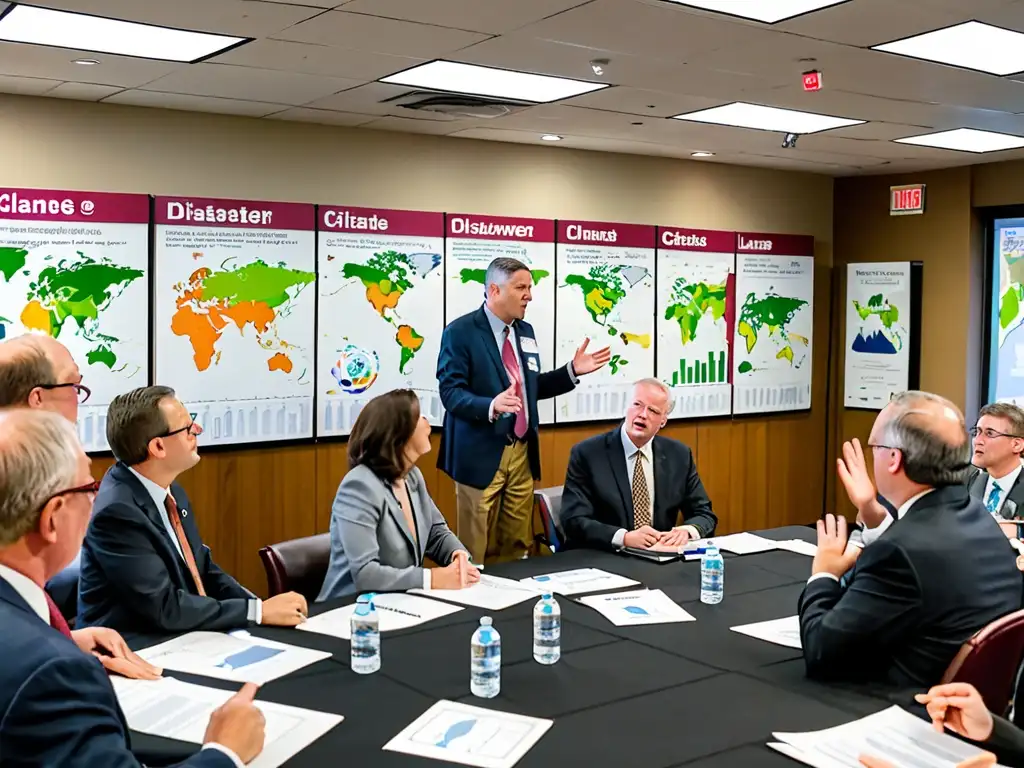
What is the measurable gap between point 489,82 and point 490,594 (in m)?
2.67

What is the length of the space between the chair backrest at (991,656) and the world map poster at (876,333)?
585cm

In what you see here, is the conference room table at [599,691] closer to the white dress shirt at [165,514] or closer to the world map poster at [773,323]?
the white dress shirt at [165,514]

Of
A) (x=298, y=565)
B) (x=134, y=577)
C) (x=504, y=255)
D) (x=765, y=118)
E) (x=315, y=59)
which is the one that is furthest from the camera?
(x=504, y=255)

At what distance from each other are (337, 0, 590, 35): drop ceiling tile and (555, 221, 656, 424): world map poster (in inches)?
131

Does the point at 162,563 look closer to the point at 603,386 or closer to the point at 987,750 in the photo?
the point at 987,750

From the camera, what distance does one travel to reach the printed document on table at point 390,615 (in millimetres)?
3117

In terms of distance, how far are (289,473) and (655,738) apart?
4.27 meters

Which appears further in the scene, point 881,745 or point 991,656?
point 991,656

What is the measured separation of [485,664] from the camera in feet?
8.54

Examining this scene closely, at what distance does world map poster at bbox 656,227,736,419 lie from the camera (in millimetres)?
7793

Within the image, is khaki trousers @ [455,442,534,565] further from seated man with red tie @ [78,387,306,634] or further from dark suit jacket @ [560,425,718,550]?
seated man with red tie @ [78,387,306,634]

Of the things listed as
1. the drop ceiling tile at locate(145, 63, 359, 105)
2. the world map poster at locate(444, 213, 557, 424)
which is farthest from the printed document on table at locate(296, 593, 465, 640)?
the world map poster at locate(444, 213, 557, 424)

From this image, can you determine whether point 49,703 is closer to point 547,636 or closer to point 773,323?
point 547,636

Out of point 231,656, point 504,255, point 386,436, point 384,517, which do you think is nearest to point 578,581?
point 384,517
